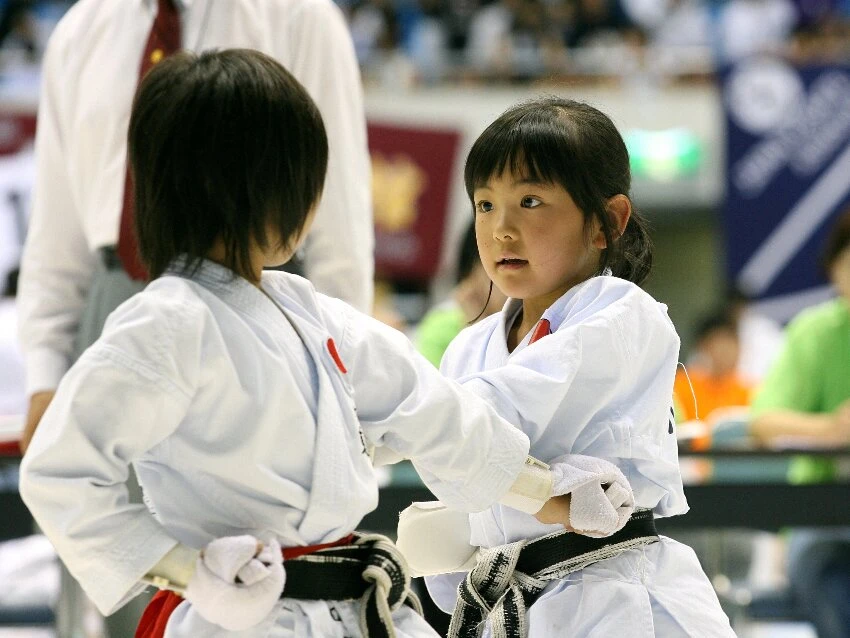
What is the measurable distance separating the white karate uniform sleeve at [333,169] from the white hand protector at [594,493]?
0.98 m

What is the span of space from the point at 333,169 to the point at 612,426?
42.0 inches

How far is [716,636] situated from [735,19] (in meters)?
11.2

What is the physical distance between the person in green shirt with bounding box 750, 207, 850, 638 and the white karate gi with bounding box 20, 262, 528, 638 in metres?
2.18

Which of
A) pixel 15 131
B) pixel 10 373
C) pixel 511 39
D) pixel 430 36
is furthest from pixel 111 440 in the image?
pixel 430 36

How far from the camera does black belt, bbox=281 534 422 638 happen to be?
64.4 inches

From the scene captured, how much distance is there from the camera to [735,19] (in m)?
12.3

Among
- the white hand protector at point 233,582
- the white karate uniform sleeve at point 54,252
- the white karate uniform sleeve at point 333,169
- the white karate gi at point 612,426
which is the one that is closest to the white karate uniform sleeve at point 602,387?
the white karate gi at point 612,426

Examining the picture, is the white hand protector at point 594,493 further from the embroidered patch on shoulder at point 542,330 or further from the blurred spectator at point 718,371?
the blurred spectator at point 718,371

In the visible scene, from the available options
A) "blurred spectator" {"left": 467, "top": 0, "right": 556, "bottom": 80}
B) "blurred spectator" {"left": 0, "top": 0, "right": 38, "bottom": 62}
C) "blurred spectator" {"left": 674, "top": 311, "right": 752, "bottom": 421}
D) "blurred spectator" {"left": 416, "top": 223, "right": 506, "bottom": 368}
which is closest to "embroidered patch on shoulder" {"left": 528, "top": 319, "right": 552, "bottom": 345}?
"blurred spectator" {"left": 416, "top": 223, "right": 506, "bottom": 368}

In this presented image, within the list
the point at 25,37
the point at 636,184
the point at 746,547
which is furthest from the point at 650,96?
the point at 746,547

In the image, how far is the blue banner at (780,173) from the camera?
30.9 feet

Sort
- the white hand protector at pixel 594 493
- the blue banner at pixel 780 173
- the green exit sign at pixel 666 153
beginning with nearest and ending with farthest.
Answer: the white hand protector at pixel 594 493
the blue banner at pixel 780 173
the green exit sign at pixel 666 153

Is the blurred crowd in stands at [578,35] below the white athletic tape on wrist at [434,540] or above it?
below

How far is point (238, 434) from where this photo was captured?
1588 mm
